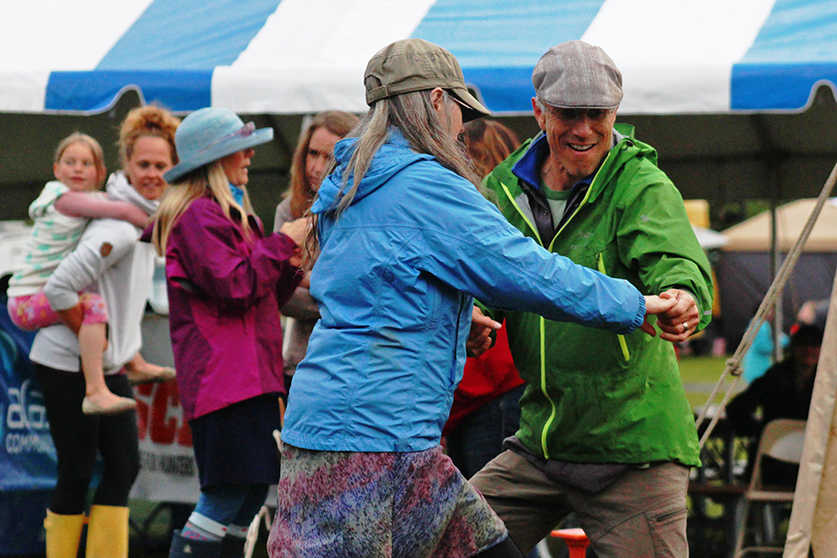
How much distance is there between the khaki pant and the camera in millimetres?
3180

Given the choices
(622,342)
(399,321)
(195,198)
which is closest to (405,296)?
(399,321)

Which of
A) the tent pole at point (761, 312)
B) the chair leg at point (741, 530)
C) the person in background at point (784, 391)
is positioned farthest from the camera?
the person in background at point (784, 391)

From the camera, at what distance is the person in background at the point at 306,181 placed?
15.4 feet

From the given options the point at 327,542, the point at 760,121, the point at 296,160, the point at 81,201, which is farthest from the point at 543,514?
the point at 760,121

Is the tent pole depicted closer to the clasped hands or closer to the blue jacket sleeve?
the clasped hands

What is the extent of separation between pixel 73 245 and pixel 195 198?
50.6 inches

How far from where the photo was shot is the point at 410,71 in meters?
2.74

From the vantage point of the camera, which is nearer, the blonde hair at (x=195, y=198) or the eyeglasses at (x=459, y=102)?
the eyeglasses at (x=459, y=102)

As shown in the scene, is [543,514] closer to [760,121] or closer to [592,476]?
[592,476]

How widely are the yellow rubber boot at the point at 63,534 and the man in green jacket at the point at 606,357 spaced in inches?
106

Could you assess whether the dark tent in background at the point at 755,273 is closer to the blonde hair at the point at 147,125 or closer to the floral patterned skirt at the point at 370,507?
the blonde hair at the point at 147,125

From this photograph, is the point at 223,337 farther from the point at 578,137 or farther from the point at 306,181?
the point at 578,137

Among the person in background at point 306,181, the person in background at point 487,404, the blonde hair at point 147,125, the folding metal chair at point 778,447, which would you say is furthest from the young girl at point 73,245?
the folding metal chair at point 778,447

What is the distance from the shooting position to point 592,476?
10.6ft
